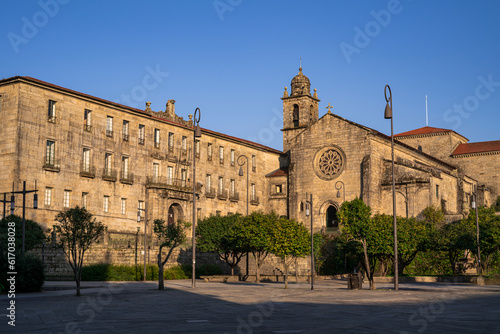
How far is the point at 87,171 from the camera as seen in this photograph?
5378 centimetres

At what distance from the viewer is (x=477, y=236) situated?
43844 mm

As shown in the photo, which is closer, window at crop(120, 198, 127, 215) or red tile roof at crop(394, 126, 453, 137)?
window at crop(120, 198, 127, 215)

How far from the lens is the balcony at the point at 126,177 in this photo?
187ft

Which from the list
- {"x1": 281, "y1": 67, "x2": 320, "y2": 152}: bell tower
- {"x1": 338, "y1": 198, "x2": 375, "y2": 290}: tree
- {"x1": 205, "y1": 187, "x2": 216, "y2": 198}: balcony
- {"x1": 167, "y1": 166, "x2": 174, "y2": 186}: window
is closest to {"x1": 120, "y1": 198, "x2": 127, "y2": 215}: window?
{"x1": 167, "y1": 166, "x2": 174, "y2": 186}: window

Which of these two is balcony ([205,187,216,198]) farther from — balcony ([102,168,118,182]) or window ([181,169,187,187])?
balcony ([102,168,118,182])

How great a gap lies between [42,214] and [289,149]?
3863 centimetres

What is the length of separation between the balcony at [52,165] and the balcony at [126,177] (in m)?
7.07

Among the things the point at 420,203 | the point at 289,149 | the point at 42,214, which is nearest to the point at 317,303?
the point at 42,214

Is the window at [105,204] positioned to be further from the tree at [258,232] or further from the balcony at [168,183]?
the tree at [258,232]

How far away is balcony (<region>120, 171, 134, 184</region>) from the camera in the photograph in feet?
187

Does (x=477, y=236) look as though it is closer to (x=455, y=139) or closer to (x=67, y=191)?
A: (x=67, y=191)

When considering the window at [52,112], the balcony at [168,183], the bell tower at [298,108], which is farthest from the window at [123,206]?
the bell tower at [298,108]

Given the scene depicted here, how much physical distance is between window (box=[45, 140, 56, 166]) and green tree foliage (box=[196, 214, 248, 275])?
13.8 metres

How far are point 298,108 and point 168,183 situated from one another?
26003 millimetres
